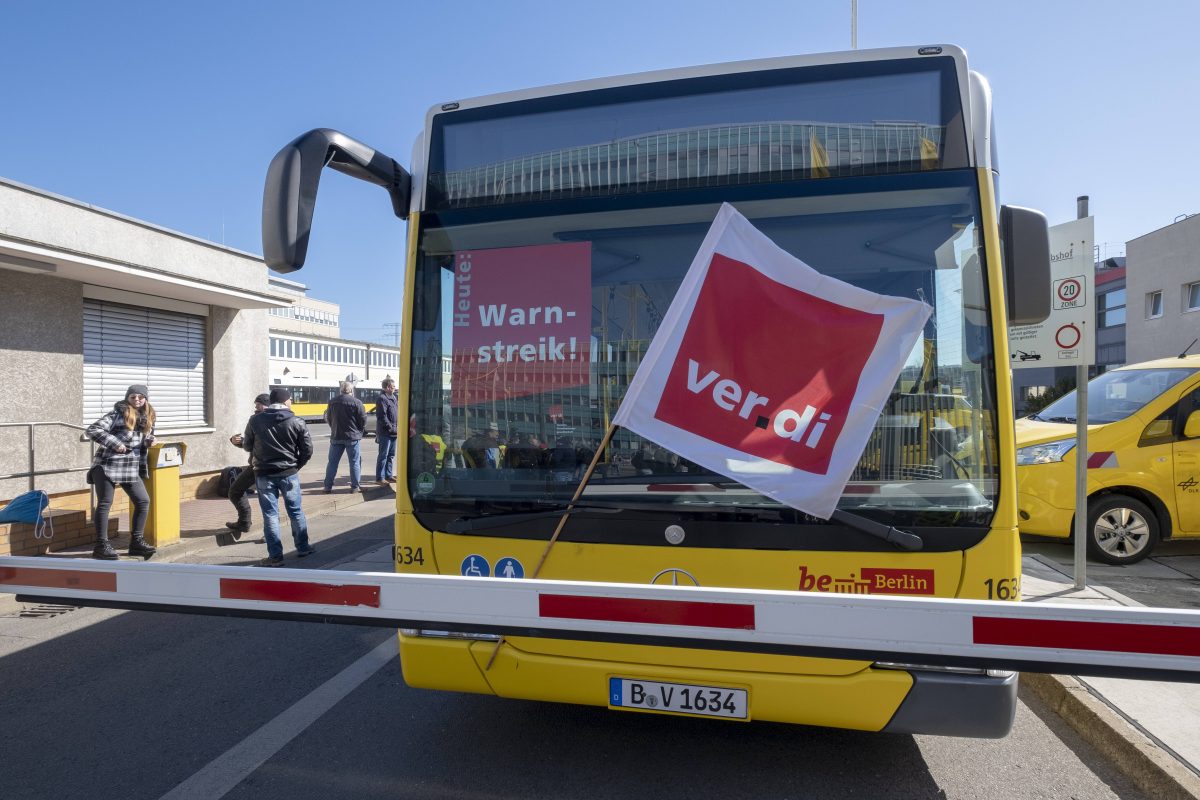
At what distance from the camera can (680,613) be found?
6.35 feet

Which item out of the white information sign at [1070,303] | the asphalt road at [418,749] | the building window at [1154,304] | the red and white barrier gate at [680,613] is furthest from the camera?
the building window at [1154,304]

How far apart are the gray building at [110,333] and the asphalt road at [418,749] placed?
5.17m

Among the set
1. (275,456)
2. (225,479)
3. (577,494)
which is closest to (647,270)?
(577,494)

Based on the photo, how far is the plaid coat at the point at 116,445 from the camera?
6.98m

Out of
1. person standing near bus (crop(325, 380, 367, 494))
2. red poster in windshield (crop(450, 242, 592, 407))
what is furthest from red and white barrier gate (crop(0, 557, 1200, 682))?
person standing near bus (crop(325, 380, 367, 494))

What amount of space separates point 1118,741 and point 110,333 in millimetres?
11813

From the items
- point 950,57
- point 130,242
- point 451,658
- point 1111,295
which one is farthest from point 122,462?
point 1111,295

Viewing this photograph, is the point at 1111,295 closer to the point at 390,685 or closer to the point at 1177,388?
the point at 1177,388

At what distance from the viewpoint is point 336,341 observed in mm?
49156

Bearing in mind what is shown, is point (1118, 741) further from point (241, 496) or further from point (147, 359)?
point (147, 359)

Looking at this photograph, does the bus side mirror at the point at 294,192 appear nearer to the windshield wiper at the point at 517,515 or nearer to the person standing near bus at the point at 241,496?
the windshield wiper at the point at 517,515

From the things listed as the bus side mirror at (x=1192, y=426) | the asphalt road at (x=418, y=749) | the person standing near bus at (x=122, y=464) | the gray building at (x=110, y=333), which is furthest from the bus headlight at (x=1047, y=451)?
the gray building at (x=110, y=333)

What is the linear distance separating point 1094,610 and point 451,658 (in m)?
2.24

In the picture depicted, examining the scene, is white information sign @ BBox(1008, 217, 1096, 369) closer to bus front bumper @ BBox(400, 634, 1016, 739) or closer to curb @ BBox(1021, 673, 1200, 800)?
curb @ BBox(1021, 673, 1200, 800)
